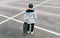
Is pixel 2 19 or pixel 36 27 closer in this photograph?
pixel 36 27

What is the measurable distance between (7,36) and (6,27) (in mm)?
1283

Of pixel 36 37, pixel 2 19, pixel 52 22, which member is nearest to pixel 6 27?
pixel 2 19

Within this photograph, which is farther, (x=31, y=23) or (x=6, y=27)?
(x=6, y=27)

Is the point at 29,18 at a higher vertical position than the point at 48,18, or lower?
higher

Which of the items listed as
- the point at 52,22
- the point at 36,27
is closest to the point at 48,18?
the point at 52,22

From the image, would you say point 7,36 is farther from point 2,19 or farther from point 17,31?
point 2,19

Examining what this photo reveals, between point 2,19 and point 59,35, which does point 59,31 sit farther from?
point 2,19

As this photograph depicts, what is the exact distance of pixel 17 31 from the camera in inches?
307

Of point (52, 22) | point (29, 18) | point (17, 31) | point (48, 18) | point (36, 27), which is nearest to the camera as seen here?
point (29, 18)

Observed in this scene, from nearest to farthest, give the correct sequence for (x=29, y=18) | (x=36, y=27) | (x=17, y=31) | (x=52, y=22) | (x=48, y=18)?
(x=29, y=18), (x=17, y=31), (x=36, y=27), (x=52, y=22), (x=48, y=18)

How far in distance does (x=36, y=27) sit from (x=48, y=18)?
1.95 meters

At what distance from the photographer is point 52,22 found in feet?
30.2

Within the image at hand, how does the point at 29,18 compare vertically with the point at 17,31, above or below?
above

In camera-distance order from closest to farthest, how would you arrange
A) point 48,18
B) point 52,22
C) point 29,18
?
point 29,18
point 52,22
point 48,18
